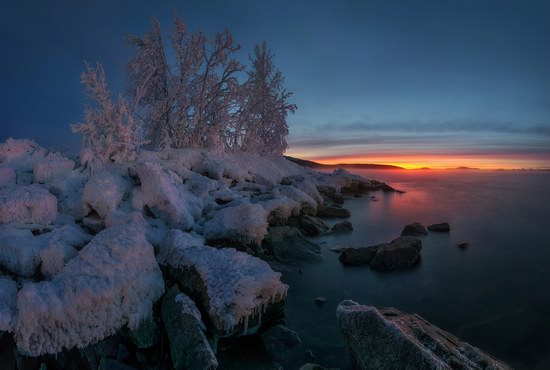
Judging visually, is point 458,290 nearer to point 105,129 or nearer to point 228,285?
point 228,285

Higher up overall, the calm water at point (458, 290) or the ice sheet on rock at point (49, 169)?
the ice sheet on rock at point (49, 169)

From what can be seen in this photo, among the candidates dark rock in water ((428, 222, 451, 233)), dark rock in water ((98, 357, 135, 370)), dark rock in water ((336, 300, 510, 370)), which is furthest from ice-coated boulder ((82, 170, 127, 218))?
dark rock in water ((428, 222, 451, 233))

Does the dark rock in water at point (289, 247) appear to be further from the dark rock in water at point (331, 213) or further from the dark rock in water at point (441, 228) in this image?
the dark rock in water at point (441, 228)

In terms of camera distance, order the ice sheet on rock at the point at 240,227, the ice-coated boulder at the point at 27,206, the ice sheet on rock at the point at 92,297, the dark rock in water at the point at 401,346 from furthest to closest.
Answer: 1. the ice sheet on rock at the point at 240,227
2. the ice-coated boulder at the point at 27,206
3. the ice sheet on rock at the point at 92,297
4. the dark rock in water at the point at 401,346

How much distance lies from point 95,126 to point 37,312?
7203mm

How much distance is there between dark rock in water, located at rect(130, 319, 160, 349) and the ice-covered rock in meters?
5.26

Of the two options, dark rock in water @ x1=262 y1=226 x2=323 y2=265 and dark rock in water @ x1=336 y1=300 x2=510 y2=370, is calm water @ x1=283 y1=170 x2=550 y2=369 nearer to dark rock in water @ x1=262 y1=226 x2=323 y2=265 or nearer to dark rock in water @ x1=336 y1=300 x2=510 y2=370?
dark rock in water @ x1=262 y1=226 x2=323 y2=265

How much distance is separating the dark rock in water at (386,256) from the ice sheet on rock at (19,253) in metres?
6.03

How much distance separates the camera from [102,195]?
658 centimetres

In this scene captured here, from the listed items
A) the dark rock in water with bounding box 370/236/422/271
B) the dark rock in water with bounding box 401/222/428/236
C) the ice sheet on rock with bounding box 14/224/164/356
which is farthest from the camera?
the dark rock in water with bounding box 401/222/428/236

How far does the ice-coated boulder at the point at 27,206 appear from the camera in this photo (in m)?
5.63

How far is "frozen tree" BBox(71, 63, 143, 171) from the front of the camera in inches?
356

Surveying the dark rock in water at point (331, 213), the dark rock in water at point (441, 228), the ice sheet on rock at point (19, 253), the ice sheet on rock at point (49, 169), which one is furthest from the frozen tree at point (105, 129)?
the dark rock in water at point (441, 228)

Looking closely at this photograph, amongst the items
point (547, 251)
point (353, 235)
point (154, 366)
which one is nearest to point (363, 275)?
point (353, 235)
